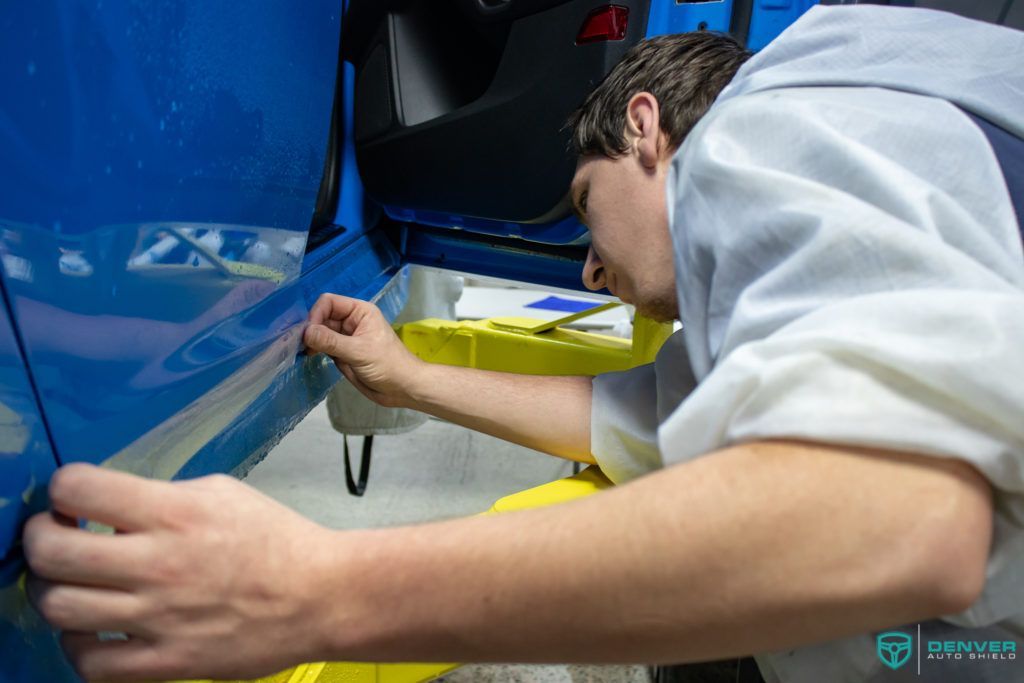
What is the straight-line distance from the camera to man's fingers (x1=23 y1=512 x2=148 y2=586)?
399mm

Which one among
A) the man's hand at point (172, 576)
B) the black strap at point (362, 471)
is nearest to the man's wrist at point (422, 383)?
the man's hand at point (172, 576)

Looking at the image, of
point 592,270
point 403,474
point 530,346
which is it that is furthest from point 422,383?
point 403,474

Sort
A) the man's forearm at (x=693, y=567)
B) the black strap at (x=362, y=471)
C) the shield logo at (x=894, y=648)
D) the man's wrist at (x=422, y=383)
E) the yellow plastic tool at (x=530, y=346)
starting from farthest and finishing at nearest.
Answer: the black strap at (x=362, y=471), the yellow plastic tool at (x=530, y=346), the man's wrist at (x=422, y=383), the shield logo at (x=894, y=648), the man's forearm at (x=693, y=567)

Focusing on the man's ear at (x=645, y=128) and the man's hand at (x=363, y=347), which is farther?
the man's hand at (x=363, y=347)

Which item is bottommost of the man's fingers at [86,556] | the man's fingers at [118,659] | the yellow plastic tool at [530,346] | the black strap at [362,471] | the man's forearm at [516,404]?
the black strap at [362,471]

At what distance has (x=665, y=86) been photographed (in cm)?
86

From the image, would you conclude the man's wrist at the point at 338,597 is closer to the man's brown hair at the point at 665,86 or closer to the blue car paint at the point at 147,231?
the blue car paint at the point at 147,231

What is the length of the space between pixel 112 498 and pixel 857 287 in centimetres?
47

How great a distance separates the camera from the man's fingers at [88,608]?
406mm

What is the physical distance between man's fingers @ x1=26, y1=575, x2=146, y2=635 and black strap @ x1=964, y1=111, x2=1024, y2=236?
2.15 ft

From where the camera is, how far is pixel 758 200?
0.52 m

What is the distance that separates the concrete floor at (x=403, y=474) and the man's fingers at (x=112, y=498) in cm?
153

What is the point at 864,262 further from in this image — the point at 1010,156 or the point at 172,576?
the point at 172,576

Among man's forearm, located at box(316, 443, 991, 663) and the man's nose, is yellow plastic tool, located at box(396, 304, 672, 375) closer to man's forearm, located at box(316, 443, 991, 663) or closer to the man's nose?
the man's nose
